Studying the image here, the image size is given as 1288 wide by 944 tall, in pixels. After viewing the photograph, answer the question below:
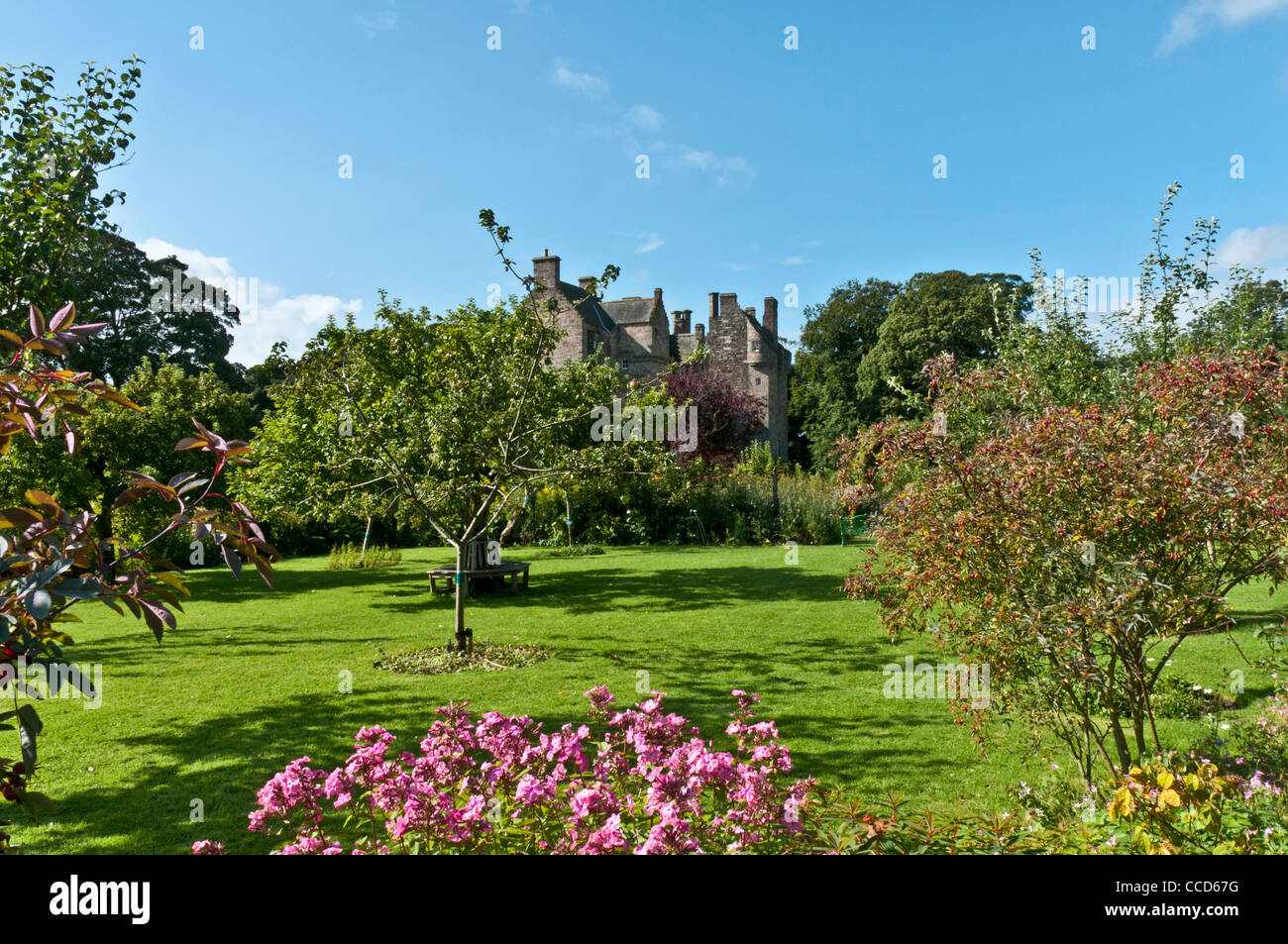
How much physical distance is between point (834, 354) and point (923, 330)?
8063 mm

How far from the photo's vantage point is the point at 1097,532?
4062 mm

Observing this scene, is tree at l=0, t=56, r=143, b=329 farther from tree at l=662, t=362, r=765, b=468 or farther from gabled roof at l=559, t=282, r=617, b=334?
gabled roof at l=559, t=282, r=617, b=334

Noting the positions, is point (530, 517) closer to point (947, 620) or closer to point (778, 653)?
point (778, 653)

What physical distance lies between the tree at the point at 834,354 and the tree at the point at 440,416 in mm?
34459

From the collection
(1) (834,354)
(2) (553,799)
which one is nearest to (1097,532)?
(2) (553,799)

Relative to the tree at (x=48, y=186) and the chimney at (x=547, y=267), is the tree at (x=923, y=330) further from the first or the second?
the tree at (x=48, y=186)

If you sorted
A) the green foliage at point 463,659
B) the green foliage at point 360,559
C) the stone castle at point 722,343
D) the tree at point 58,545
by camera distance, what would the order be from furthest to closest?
the stone castle at point 722,343 → the green foliage at point 360,559 → the green foliage at point 463,659 → the tree at point 58,545

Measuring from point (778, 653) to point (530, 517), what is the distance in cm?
1584

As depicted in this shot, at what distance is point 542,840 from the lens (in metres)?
3.01

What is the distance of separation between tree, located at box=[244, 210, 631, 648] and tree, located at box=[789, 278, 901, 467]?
34.5m

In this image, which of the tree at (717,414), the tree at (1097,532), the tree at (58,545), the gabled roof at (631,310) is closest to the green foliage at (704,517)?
the tree at (717,414)

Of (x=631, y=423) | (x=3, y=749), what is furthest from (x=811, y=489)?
(x=3, y=749)

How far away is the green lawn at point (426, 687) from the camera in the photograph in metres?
5.25

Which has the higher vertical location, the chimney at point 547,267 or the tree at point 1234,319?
the chimney at point 547,267
